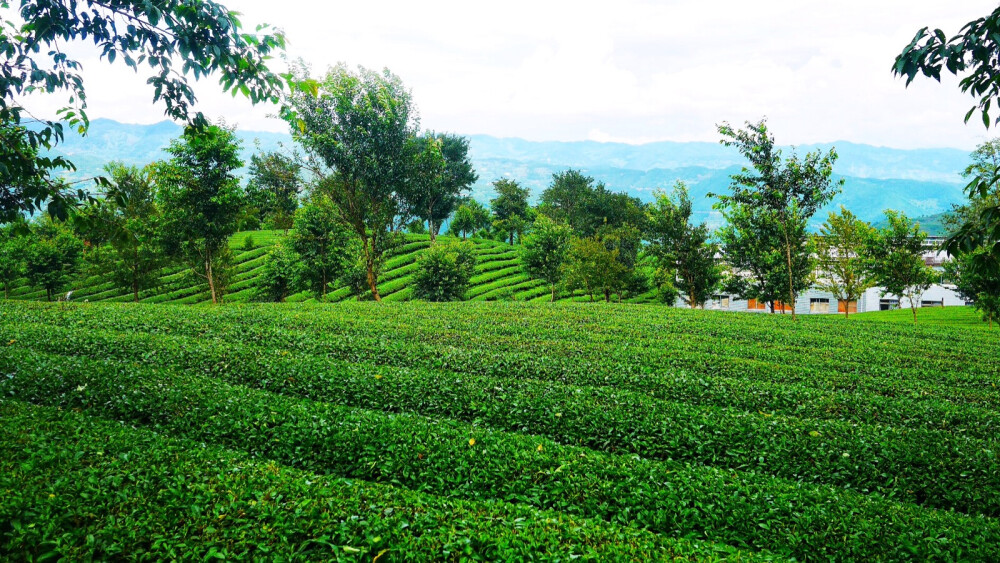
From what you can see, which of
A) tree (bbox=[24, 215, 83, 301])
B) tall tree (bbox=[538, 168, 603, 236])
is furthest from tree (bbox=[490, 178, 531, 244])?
tree (bbox=[24, 215, 83, 301])

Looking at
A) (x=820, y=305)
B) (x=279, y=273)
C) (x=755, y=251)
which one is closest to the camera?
(x=755, y=251)

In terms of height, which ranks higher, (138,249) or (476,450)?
(138,249)

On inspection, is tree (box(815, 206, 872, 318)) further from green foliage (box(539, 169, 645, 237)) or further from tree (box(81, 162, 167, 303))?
tree (box(81, 162, 167, 303))

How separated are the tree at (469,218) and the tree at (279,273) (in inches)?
1937

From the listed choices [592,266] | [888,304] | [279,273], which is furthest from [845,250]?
[279,273]

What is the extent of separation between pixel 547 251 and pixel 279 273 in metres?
24.4

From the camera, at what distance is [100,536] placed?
451cm

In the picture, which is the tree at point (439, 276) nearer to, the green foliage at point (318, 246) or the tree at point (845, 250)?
Result: the green foliage at point (318, 246)

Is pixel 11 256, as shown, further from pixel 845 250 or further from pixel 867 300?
pixel 867 300

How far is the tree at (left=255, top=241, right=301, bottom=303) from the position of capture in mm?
42875

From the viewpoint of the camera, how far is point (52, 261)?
160ft

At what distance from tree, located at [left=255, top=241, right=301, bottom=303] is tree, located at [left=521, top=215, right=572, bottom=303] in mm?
21116

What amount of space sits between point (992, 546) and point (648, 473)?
3846 millimetres

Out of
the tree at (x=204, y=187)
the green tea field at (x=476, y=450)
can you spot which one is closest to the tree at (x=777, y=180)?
the green tea field at (x=476, y=450)
